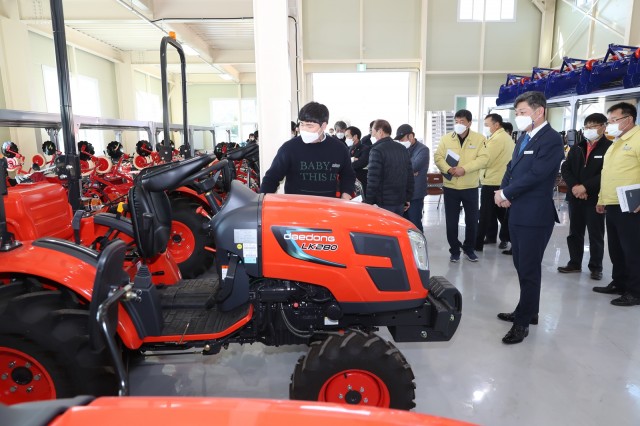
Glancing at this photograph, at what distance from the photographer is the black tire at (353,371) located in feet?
6.27

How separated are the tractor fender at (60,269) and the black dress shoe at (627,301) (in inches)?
150

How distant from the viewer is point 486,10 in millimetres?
13109

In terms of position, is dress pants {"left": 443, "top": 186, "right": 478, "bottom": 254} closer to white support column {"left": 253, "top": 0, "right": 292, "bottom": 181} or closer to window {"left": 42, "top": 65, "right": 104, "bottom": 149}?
white support column {"left": 253, "top": 0, "right": 292, "bottom": 181}

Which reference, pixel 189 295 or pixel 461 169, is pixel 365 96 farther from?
pixel 189 295

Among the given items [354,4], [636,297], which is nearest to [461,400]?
[636,297]

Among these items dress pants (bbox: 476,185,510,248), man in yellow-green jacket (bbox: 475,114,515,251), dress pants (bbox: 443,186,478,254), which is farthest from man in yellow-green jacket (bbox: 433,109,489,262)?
dress pants (bbox: 476,185,510,248)

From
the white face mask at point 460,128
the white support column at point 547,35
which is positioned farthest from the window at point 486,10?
the white face mask at point 460,128

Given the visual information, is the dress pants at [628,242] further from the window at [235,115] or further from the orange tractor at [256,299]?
the window at [235,115]

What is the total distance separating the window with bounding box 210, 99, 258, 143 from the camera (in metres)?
20.5

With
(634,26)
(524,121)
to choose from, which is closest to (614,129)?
(524,121)

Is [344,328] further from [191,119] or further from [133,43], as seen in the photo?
[191,119]

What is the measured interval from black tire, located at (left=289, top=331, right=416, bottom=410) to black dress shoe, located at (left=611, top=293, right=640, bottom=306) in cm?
278

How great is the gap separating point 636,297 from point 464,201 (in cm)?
181

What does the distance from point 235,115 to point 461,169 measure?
687 inches
